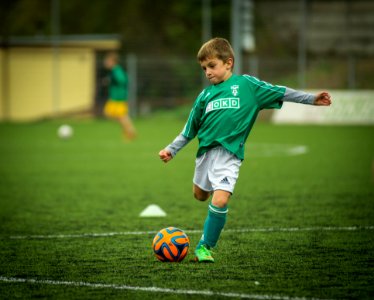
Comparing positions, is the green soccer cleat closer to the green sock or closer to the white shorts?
the green sock

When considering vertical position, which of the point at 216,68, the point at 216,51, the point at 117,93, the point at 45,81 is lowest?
the point at 45,81

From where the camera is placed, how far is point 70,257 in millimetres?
6289

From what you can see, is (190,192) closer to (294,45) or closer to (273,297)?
(273,297)

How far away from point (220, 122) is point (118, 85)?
15.6 metres

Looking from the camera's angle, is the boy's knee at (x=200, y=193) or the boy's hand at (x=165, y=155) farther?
the boy's knee at (x=200, y=193)

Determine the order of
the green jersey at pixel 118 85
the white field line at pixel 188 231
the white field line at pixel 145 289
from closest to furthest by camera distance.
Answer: the white field line at pixel 145 289
the white field line at pixel 188 231
the green jersey at pixel 118 85

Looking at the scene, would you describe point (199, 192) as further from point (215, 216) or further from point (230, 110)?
point (230, 110)

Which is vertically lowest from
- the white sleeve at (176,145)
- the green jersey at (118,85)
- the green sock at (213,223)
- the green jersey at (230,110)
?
the green jersey at (118,85)

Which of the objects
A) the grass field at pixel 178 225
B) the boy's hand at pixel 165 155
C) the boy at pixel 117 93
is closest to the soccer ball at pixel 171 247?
the grass field at pixel 178 225

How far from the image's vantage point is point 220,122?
6.18 meters

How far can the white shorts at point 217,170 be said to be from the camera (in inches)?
239

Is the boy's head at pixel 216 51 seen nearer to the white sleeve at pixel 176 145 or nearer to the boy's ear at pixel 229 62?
the boy's ear at pixel 229 62

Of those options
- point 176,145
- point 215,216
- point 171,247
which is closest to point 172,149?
point 176,145

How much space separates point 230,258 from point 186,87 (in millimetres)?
27460
